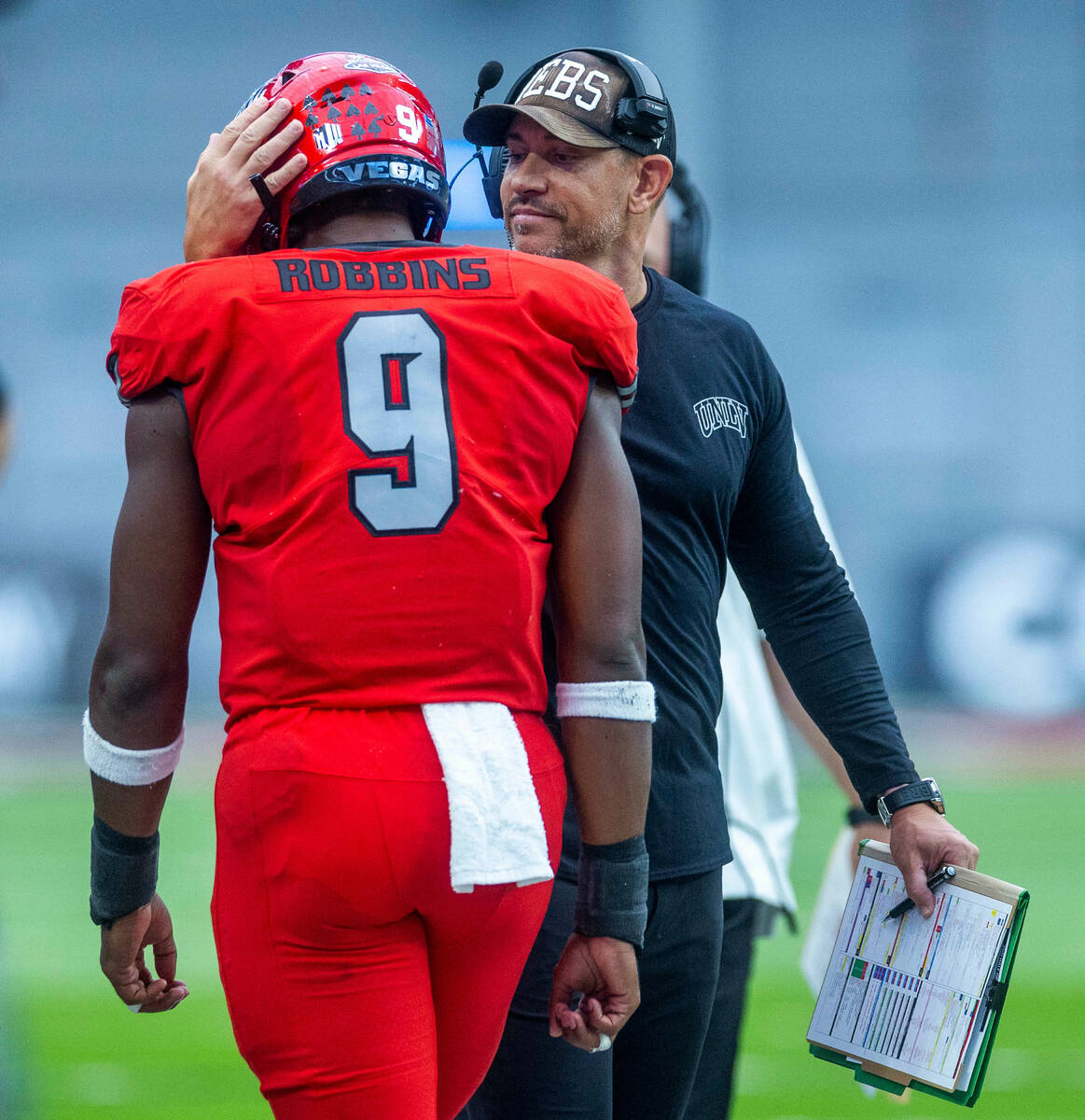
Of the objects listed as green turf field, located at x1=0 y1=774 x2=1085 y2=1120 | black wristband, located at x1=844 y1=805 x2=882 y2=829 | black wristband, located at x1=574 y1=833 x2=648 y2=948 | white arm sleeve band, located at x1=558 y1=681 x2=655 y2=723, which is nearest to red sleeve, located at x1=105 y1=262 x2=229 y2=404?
white arm sleeve band, located at x1=558 y1=681 x2=655 y2=723

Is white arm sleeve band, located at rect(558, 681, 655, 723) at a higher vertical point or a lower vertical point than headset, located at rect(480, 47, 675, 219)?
lower

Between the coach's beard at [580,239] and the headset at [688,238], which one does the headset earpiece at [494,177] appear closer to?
the coach's beard at [580,239]

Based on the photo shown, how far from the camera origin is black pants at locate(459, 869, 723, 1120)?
2320 mm

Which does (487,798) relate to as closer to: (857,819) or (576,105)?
(576,105)

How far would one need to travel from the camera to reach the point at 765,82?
55.7 ft

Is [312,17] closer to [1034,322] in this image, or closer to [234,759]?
[1034,322]

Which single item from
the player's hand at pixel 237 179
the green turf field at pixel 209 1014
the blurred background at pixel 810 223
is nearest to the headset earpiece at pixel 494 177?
the player's hand at pixel 237 179

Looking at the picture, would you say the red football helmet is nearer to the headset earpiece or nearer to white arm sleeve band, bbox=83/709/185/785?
the headset earpiece

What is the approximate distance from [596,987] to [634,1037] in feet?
1.64

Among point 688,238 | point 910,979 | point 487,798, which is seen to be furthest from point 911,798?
point 688,238

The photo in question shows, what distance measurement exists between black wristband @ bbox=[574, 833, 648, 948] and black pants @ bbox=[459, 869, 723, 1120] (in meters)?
0.33

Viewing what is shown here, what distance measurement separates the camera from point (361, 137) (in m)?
2.04

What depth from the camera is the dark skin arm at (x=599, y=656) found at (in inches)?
78.7

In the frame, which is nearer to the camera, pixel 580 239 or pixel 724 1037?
pixel 580 239
